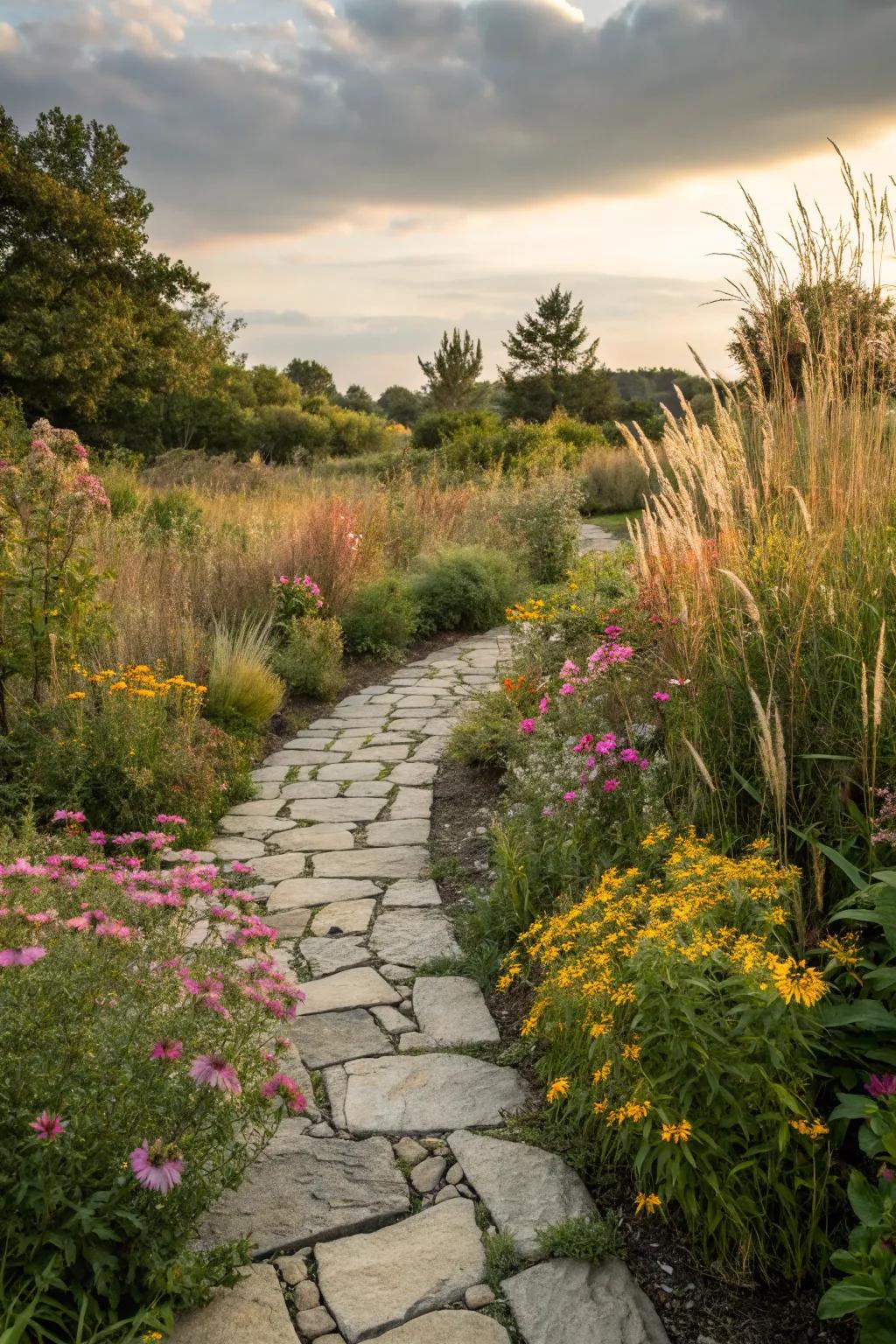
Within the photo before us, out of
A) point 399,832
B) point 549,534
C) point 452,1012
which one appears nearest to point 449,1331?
point 452,1012

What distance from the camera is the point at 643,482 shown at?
1686 centimetres

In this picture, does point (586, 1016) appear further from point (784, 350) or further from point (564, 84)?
point (564, 84)

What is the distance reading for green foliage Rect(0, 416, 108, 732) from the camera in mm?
4434

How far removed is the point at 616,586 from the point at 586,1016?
4422 mm

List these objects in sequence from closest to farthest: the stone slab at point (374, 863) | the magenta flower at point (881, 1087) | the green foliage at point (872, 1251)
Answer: the green foliage at point (872, 1251) < the magenta flower at point (881, 1087) < the stone slab at point (374, 863)

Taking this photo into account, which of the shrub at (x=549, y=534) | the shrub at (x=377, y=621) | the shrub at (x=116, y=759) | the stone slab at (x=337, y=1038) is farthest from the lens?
the shrub at (x=549, y=534)

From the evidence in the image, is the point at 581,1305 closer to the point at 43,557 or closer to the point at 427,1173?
the point at 427,1173

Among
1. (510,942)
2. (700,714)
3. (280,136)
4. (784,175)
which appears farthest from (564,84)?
(510,942)

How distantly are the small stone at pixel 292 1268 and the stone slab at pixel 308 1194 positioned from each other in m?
0.02

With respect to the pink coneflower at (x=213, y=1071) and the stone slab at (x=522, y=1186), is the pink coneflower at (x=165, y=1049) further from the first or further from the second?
the stone slab at (x=522, y=1186)

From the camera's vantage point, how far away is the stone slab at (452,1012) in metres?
2.73

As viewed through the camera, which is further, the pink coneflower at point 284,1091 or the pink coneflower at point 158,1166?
the pink coneflower at point 284,1091

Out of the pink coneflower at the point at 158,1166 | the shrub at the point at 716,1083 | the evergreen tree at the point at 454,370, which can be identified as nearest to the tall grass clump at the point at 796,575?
the shrub at the point at 716,1083

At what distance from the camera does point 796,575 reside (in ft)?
9.70
